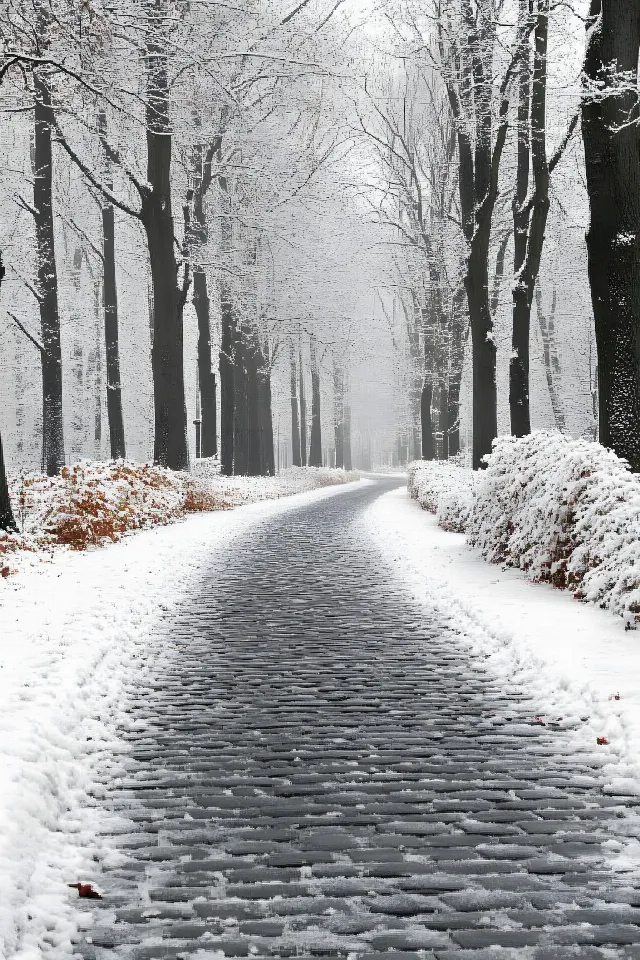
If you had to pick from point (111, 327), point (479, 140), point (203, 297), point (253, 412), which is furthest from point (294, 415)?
point (479, 140)

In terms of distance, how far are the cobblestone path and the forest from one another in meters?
5.62

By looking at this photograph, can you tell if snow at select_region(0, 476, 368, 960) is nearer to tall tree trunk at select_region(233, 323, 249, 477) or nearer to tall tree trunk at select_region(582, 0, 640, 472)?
tall tree trunk at select_region(582, 0, 640, 472)

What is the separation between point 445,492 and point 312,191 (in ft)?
53.1

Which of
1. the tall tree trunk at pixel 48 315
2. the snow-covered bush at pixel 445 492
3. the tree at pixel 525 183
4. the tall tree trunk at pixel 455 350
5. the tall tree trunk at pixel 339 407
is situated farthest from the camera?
the tall tree trunk at pixel 339 407

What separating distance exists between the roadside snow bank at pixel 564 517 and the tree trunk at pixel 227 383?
62.4 ft

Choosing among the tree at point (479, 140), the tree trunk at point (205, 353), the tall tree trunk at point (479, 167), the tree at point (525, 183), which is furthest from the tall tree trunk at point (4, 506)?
the tree trunk at point (205, 353)

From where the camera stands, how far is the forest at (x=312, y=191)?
12.1m

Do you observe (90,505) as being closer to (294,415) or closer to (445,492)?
(445,492)

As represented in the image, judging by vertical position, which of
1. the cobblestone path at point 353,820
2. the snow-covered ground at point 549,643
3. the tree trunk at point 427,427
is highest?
the tree trunk at point 427,427

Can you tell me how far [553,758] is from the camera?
480cm

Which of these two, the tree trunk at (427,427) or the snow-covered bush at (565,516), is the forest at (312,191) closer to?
the tree trunk at (427,427)

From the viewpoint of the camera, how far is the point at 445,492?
1964 cm

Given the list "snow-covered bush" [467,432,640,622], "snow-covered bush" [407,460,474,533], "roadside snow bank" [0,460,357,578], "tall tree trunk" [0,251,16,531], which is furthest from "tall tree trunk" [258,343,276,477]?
"snow-covered bush" [467,432,640,622]

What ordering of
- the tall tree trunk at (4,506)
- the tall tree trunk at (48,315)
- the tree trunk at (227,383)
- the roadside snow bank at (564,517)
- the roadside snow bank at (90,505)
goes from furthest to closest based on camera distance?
the tree trunk at (227,383)
the tall tree trunk at (48,315)
the roadside snow bank at (90,505)
the tall tree trunk at (4,506)
the roadside snow bank at (564,517)
